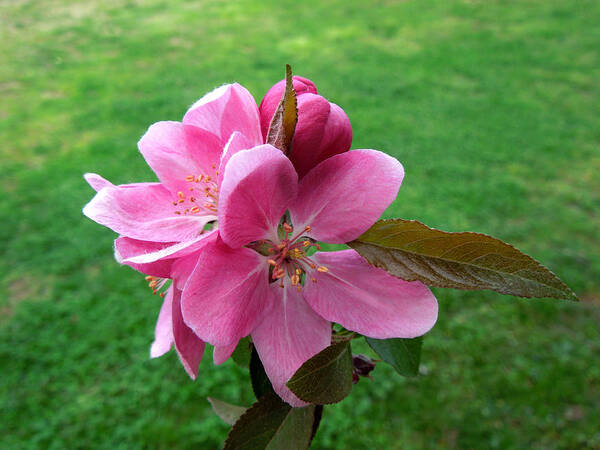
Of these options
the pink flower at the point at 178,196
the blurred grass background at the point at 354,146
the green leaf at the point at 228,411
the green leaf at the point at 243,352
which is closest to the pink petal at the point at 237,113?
the pink flower at the point at 178,196

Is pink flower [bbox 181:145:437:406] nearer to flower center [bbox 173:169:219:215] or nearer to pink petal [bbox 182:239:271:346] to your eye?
pink petal [bbox 182:239:271:346]

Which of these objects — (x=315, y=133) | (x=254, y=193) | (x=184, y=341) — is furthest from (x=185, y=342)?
(x=315, y=133)

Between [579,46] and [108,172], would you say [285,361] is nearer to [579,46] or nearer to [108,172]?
[108,172]

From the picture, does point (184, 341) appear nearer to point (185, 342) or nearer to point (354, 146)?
point (185, 342)

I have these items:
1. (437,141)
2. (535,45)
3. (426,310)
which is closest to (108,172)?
(437,141)

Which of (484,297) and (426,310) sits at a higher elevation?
→ (426,310)
